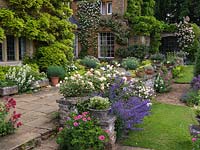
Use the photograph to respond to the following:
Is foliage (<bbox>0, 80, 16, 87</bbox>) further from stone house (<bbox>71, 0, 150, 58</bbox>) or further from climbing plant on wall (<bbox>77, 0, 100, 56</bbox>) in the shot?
stone house (<bbox>71, 0, 150, 58</bbox>)

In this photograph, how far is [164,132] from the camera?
5.57 metres

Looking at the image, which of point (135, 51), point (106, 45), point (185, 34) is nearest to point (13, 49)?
point (135, 51)

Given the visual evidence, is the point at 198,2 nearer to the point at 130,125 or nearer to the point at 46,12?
the point at 46,12

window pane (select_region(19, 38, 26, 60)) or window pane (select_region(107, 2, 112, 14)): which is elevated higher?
window pane (select_region(107, 2, 112, 14))

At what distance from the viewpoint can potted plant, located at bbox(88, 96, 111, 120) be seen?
4.57m

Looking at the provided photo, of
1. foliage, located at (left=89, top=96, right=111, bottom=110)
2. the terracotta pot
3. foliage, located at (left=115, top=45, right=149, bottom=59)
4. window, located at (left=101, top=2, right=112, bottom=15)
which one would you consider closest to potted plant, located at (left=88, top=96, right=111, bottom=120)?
foliage, located at (left=89, top=96, right=111, bottom=110)

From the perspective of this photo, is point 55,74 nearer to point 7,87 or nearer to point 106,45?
point 7,87

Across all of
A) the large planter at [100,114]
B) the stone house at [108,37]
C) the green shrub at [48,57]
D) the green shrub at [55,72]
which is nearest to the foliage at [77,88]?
the large planter at [100,114]

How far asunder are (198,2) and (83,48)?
37.6ft

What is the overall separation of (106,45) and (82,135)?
16.2 meters

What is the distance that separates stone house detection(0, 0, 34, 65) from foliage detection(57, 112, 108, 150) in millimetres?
6155

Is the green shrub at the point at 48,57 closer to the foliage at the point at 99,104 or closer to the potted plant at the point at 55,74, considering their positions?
the potted plant at the point at 55,74

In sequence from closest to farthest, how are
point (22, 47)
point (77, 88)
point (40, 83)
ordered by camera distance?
point (77, 88)
point (40, 83)
point (22, 47)

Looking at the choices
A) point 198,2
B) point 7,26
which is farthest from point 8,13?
point 198,2
